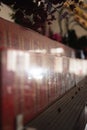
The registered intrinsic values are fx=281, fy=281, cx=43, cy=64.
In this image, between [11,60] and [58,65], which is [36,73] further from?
[58,65]

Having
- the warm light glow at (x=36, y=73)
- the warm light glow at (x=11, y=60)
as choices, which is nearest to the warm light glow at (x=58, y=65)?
the warm light glow at (x=36, y=73)

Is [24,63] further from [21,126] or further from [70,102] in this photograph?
[70,102]

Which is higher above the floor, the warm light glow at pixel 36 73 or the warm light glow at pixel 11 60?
the warm light glow at pixel 11 60

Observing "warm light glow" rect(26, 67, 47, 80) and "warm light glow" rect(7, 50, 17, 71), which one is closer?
"warm light glow" rect(7, 50, 17, 71)

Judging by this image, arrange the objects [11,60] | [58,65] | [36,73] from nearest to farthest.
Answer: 1. [11,60]
2. [36,73]
3. [58,65]

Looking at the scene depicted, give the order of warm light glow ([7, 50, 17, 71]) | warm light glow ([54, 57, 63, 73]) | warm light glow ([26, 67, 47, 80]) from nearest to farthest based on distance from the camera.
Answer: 1. warm light glow ([7, 50, 17, 71])
2. warm light glow ([26, 67, 47, 80])
3. warm light glow ([54, 57, 63, 73])

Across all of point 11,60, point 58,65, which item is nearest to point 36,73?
point 11,60

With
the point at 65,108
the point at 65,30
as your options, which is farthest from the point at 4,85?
the point at 65,30

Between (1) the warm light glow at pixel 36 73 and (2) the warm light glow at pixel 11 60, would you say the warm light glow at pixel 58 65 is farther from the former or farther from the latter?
(2) the warm light glow at pixel 11 60

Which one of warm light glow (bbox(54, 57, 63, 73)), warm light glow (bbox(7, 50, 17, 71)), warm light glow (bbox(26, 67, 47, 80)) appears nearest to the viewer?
warm light glow (bbox(7, 50, 17, 71))

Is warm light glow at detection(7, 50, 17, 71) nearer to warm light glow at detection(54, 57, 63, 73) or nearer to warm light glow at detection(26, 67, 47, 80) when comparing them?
warm light glow at detection(26, 67, 47, 80)

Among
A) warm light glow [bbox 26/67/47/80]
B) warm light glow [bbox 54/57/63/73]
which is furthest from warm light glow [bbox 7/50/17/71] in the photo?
warm light glow [bbox 54/57/63/73]

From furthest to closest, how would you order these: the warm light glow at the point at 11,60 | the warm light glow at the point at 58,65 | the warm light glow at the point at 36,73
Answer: the warm light glow at the point at 58,65 → the warm light glow at the point at 36,73 → the warm light glow at the point at 11,60

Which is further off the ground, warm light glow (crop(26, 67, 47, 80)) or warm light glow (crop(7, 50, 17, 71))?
warm light glow (crop(7, 50, 17, 71))
